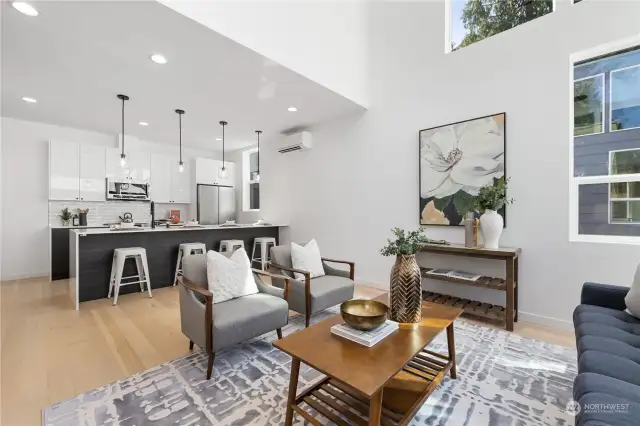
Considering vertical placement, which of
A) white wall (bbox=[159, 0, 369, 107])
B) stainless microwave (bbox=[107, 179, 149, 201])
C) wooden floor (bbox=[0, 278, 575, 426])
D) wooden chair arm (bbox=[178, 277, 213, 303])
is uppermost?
white wall (bbox=[159, 0, 369, 107])

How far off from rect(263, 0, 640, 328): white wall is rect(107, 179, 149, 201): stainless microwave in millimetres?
3556

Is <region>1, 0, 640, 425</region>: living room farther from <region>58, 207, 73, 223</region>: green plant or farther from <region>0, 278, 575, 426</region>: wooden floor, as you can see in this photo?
<region>58, 207, 73, 223</region>: green plant

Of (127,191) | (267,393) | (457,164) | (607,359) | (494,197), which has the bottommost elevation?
(267,393)

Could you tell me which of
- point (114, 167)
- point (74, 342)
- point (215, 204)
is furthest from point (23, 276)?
point (74, 342)

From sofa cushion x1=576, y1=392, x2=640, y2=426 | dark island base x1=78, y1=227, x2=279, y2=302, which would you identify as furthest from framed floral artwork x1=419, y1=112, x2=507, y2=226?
dark island base x1=78, y1=227, x2=279, y2=302

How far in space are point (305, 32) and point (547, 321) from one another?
403 cm

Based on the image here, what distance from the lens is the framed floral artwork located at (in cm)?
311

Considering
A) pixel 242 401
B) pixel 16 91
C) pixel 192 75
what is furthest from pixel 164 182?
pixel 242 401

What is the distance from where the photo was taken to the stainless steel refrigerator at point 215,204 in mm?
6566

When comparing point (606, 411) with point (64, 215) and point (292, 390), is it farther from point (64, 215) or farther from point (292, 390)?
point (64, 215)

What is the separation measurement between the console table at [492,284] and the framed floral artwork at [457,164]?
19.7 inches

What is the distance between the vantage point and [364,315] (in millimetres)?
1628

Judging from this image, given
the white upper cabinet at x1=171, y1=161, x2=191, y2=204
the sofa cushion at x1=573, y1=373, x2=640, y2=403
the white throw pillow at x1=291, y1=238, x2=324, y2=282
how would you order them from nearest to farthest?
the sofa cushion at x1=573, y1=373, x2=640, y2=403, the white throw pillow at x1=291, y1=238, x2=324, y2=282, the white upper cabinet at x1=171, y1=161, x2=191, y2=204

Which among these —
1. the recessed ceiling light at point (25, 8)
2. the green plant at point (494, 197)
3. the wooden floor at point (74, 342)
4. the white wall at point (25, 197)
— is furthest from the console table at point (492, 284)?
the white wall at point (25, 197)
